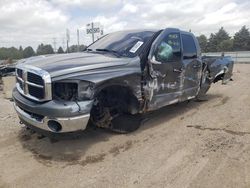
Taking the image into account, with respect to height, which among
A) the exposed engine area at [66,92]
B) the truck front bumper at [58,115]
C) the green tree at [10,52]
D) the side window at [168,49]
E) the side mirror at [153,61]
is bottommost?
the green tree at [10,52]

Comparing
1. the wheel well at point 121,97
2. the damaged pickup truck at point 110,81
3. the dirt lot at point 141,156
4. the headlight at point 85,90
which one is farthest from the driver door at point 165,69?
the headlight at point 85,90

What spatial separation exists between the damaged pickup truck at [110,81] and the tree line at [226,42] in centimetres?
6586

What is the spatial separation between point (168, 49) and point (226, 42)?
7373cm

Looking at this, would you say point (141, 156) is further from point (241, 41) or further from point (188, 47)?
point (241, 41)

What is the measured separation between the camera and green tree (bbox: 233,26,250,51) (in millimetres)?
73188

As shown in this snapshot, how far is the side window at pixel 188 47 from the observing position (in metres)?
6.49

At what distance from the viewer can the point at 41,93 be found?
4188mm

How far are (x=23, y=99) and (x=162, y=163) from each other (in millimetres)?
2333

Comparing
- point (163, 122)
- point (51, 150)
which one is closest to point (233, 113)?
point (163, 122)

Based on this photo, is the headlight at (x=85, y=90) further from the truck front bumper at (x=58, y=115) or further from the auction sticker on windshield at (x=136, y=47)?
the auction sticker on windshield at (x=136, y=47)

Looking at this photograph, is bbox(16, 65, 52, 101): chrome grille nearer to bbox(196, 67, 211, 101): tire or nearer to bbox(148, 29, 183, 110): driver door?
bbox(148, 29, 183, 110): driver door

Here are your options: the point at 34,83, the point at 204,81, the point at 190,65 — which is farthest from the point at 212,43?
the point at 34,83

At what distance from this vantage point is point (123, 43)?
5.68 meters

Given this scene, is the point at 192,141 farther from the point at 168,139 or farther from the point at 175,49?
the point at 175,49
